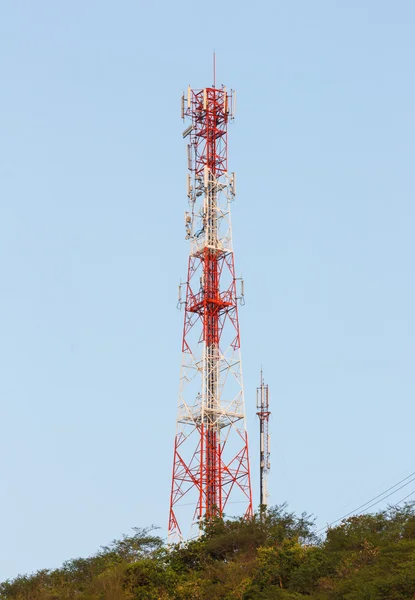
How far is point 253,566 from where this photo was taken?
44906 millimetres

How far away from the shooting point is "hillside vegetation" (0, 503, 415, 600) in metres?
40.2

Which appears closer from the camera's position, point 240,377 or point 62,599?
point 62,599

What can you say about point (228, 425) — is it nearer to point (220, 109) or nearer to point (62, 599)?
point (62, 599)

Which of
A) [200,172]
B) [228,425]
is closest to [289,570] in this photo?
[228,425]

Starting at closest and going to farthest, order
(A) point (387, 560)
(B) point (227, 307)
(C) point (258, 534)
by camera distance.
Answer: (A) point (387, 560)
(C) point (258, 534)
(B) point (227, 307)

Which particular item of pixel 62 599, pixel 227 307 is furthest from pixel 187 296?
pixel 62 599

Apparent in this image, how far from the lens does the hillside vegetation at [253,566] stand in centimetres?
4019

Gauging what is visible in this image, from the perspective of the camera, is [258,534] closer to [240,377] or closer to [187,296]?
[240,377]

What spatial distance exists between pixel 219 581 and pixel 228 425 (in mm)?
7182

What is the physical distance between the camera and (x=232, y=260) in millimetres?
51844

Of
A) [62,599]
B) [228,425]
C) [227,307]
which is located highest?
[227,307]

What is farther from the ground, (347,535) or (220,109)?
(220,109)

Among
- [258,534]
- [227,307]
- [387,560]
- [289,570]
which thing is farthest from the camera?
[227,307]

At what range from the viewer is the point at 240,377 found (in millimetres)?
50188
